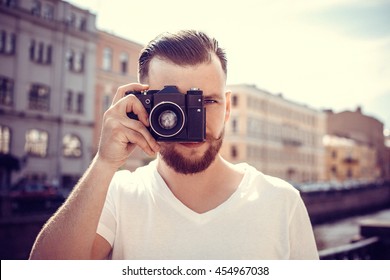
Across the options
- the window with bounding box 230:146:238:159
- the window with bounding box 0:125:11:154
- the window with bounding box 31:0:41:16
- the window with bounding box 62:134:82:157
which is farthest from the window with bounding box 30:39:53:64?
the window with bounding box 230:146:238:159

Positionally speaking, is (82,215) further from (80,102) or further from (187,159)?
(80,102)

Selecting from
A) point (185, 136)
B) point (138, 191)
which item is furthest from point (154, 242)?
point (185, 136)

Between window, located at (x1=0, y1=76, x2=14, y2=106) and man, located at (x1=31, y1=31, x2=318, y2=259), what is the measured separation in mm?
7995

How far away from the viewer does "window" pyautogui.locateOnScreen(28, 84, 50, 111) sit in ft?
30.0

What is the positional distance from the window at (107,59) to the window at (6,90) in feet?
12.9

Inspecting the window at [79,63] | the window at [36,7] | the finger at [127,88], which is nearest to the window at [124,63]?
the window at [79,63]

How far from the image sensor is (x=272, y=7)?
72.4 inches

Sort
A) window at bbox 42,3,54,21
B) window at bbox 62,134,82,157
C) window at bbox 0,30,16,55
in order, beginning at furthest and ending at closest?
window at bbox 62,134,82,157
window at bbox 42,3,54,21
window at bbox 0,30,16,55

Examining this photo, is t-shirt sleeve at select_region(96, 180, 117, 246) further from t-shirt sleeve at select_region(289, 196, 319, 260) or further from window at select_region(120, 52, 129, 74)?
window at select_region(120, 52, 129, 74)

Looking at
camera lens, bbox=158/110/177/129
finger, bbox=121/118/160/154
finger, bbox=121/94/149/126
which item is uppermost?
finger, bbox=121/94/149/126

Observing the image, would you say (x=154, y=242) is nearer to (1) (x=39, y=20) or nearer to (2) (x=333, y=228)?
(1) (x=39, y=20)

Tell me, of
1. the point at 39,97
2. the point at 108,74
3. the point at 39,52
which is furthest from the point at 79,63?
the point at 108,74

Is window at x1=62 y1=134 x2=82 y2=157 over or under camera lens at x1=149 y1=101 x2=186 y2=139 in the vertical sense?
over

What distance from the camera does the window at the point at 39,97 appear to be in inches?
360
